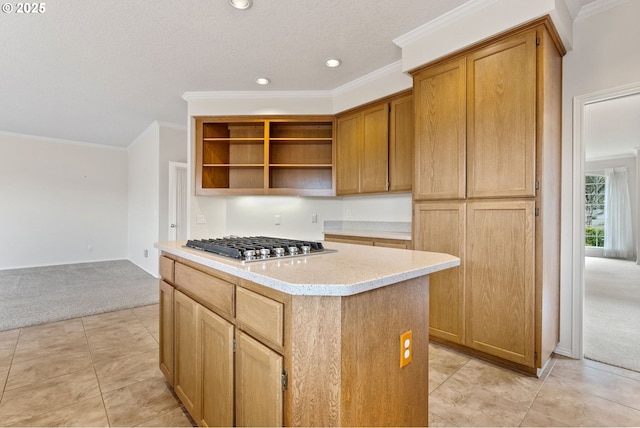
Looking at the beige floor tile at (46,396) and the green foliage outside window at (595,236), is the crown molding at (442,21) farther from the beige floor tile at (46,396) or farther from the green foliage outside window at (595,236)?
the green foliage outside window at (595,236)

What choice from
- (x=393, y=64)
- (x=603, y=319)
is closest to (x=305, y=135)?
(x=393, y=64)

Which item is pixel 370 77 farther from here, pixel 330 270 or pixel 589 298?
pixel 589 298

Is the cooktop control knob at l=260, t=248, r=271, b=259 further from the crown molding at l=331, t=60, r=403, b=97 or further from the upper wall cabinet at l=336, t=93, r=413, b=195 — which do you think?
the crown molding at l=331, t=60, r=403, b=97

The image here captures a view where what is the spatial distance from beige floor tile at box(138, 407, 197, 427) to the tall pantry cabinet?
6.17 feet

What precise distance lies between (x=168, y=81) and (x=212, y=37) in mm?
1192

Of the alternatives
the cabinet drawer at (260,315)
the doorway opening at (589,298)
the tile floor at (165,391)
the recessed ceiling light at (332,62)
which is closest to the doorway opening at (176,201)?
the tile floor at (165,391)

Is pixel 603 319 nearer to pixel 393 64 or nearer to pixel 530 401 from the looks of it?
pixel 530 401

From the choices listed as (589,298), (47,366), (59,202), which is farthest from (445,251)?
(59,202)

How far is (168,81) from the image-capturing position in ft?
11.6

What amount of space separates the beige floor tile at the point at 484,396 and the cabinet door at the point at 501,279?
14 centimetres

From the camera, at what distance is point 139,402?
1.88m

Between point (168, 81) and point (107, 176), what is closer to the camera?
point (168, 81)

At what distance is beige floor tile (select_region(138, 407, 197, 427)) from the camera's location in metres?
1.69

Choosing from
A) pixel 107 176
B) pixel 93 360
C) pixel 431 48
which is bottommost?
pixel 93 360
